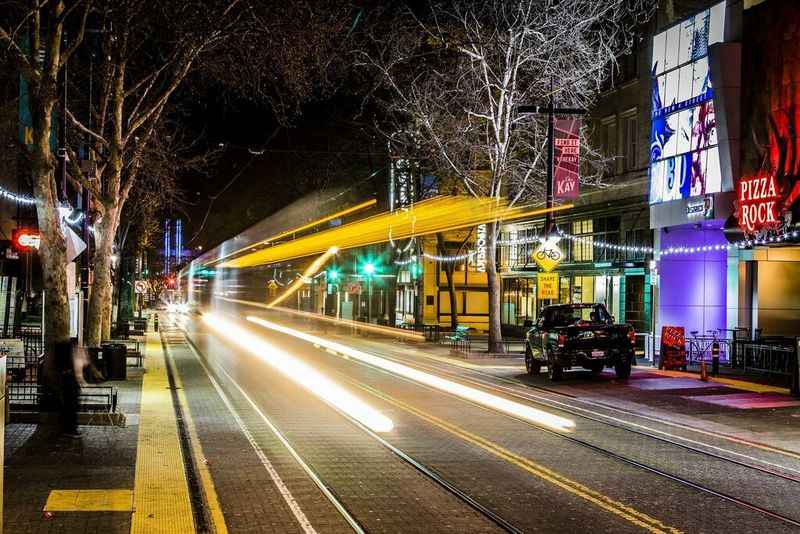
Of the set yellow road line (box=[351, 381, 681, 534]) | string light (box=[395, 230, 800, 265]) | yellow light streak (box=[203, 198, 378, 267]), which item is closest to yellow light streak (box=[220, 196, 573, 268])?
string light (box=[395, 230, 800, 265])

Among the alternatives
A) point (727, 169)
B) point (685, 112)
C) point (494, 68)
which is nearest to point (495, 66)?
point (494, 68)

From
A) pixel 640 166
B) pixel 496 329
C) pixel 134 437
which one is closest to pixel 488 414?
pixel 134 437

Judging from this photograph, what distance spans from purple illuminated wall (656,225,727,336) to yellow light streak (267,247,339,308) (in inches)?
1205

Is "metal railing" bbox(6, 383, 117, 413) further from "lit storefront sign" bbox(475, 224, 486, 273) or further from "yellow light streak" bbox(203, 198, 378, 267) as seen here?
"yellow light streak" bbox(203, 198, 378, 267)

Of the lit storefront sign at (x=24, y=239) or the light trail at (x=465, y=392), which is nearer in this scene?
the light trail at (x=465, y=392)

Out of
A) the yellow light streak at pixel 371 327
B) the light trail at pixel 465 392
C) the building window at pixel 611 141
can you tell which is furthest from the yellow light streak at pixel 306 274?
the light trail at pixel 465 392

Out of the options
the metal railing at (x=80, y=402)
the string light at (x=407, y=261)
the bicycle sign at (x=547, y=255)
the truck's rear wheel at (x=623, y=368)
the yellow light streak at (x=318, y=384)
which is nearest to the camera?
the metal railing at (x=80, y=402)

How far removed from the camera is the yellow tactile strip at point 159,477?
334 inches

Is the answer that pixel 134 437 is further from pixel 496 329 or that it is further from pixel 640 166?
pixel 640 166

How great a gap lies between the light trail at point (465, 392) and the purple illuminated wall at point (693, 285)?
31.2 ft

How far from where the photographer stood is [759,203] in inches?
914

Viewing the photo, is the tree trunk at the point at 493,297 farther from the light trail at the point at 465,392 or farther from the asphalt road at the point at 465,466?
the asphalt road at the point at 465,466

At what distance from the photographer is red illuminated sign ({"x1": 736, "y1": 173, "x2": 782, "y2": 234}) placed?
22641 millimetres

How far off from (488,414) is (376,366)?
11.3 m
